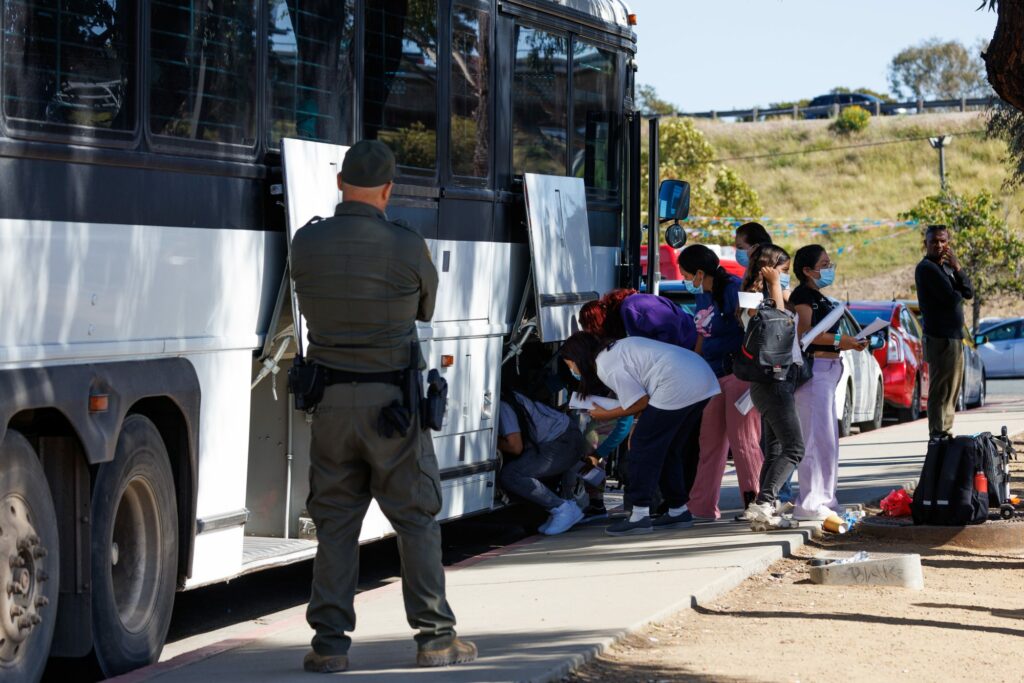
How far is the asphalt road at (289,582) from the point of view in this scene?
8352mm

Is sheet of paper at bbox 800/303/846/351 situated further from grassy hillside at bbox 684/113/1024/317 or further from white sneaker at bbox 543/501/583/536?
grassy hillside at bbox 684/113/1024/317

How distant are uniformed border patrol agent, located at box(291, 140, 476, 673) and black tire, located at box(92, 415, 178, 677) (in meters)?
0.86

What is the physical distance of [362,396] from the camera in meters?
5.90

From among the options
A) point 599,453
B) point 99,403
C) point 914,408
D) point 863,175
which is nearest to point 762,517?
point 599,453

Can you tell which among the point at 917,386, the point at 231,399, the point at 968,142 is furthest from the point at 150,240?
the point at 968,142

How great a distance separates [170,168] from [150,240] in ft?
1.10

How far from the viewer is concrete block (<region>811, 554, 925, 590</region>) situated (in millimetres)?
8398

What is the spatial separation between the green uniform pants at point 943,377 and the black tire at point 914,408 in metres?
7.63

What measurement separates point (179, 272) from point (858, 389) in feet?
42.8

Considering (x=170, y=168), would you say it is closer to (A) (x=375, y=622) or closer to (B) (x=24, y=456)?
(B) (x=24, y=456)

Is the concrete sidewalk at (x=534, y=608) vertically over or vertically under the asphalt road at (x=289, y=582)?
over

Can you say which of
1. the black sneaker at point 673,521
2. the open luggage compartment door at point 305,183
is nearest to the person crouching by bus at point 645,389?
the black sneaker at point 673,521

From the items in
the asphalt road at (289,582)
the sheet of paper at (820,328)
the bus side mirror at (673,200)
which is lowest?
the asphalt road at (289,582)

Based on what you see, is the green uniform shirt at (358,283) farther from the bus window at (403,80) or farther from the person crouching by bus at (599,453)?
the person crouching by bus at (599,453)
